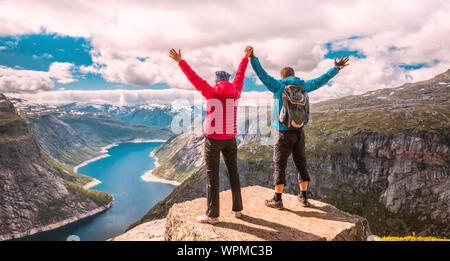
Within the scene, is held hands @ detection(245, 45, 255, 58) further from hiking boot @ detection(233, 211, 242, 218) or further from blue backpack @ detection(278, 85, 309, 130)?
hiking boot @ detection(233, 211, 242, 218)

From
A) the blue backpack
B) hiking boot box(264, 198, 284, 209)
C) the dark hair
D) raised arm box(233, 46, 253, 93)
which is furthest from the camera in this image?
hiking boot box(264, 198, 284, 209)

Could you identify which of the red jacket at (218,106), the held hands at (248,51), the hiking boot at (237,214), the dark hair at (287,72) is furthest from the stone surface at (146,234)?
the dark hair at (287,72)

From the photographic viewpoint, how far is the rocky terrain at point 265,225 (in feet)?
27.8

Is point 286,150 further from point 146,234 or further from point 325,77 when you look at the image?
point 146,234

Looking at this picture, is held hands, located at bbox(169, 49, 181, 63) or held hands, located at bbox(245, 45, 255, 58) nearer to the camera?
held hands, located at bbox(169, 49, 181, 63)

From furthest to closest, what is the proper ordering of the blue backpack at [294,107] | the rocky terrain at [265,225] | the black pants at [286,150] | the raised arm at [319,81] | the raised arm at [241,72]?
the raised arm at [319,81] < the black pants at [286,150] < the blue backpack at [294,107] < the raised arm at [241,72] < the rocky terrain at [265,225]

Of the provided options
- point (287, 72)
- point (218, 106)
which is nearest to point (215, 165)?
point (218, 106)

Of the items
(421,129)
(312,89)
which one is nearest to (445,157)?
(421,129)

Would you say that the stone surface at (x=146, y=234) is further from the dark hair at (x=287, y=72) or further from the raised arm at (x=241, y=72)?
the dark hair at (x=287, y=72)

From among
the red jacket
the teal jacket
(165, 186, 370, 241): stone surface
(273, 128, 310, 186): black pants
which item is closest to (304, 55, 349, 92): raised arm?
the teal jacket

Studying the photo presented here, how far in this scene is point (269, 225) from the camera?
9383 millimetres

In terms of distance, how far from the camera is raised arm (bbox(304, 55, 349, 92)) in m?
10.7
